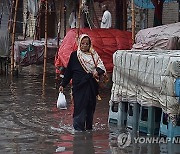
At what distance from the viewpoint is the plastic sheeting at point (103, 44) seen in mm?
15375

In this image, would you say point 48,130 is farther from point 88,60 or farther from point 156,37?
point 156,37

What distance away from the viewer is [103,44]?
1546 centimetres

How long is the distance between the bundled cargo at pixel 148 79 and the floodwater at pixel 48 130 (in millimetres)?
643

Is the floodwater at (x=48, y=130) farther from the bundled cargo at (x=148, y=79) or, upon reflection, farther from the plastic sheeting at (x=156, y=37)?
the plastic sheeting at (x=156, y=37)

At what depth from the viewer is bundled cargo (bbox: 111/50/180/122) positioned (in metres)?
8.33

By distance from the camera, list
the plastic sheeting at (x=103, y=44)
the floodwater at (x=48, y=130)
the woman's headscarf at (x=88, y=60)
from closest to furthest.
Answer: the floodwater at (x=48, y=130) → the woman's headscarf at (x=88, y=60) → the plastic sheeting at (x=103, y=44)

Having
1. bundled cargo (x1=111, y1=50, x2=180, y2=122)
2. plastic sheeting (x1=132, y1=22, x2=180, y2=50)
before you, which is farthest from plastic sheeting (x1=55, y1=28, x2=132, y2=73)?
bundled cargo (x1=111, y1=50, x2=180, y2=122)

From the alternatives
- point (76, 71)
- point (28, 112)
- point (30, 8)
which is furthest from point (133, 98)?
point (30, 8)

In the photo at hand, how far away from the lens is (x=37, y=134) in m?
9.64

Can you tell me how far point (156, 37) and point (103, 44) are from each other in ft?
8.75

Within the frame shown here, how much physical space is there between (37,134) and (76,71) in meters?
1.23

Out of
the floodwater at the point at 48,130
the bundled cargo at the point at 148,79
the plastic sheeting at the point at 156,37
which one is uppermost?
the plastic sheeting at the point at 156,37

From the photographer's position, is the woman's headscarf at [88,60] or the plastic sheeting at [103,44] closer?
the woman's headscarf at [88,60]

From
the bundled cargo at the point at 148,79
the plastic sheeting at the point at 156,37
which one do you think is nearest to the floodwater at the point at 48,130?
the bundled cargo at the point at 148,79
